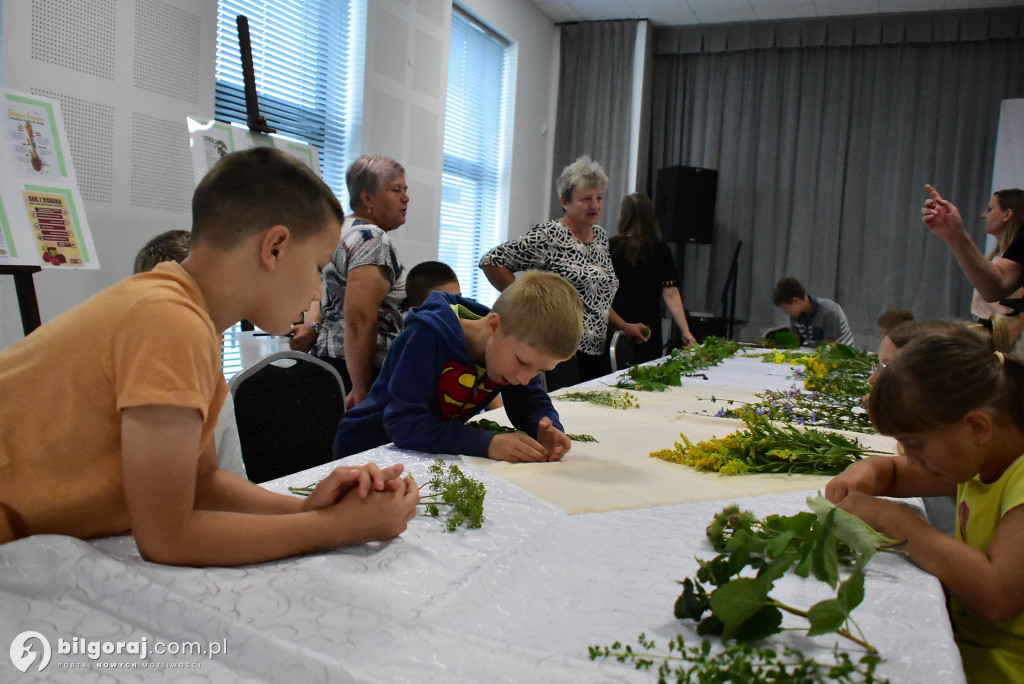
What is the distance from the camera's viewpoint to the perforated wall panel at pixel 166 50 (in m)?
3.65

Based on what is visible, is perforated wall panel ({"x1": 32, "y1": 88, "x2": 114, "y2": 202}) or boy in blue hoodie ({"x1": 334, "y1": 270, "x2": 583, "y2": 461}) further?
perforated wall panel ({"x1": 32, "y1": 88, "x2": 114, "y2": 202})

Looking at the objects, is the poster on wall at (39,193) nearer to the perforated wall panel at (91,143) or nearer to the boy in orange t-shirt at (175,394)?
the perforated wall panel at (91,143)

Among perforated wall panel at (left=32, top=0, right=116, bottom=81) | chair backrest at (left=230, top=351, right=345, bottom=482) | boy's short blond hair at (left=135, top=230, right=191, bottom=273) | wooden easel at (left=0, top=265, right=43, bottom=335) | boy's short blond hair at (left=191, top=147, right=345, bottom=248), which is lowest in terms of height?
chair backrest at (left=230, top=351, right=345, bottom=482)

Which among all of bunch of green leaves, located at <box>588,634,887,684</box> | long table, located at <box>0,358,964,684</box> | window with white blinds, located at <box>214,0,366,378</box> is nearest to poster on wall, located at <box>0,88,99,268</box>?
window with white blinds, located at <box>214,0,366,378</box>

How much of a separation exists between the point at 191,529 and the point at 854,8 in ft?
26.6

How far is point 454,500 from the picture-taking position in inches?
51.1

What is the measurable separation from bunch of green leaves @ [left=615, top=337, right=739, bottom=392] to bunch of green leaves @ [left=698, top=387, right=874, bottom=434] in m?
0.26

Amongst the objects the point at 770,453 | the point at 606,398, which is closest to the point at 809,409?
the point at 606,398

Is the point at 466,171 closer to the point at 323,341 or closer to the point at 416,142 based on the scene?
the point at 416,142

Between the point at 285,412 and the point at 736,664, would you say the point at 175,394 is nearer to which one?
the point at 736,664

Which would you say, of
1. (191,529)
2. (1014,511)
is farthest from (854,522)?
(191,529)

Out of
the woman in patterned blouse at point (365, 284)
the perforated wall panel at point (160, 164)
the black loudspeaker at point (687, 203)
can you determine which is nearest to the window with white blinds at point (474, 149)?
the black loudspeaker at point (687, 203)

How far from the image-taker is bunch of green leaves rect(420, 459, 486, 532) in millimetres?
1263

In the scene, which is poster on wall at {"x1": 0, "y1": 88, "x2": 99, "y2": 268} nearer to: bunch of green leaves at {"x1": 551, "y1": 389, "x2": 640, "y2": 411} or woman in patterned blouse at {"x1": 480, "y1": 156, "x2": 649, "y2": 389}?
woman in patterned blouse at {"x1": 480, "y1": 156, "x2": 649, "y2": 389}
